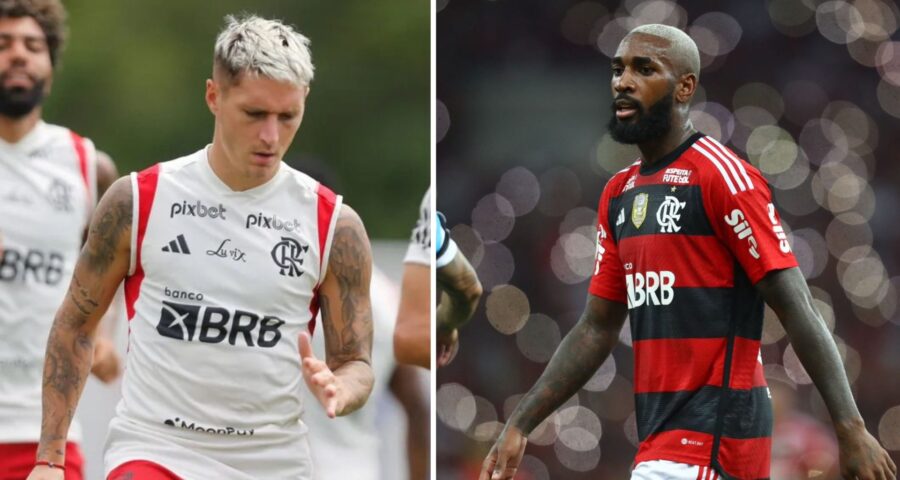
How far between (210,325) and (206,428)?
1.10ft

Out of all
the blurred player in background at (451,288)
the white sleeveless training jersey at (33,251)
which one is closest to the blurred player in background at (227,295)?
the blurred player in background at (451,288)

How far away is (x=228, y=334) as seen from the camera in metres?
5.00

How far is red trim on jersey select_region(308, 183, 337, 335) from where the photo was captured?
16.9 ft

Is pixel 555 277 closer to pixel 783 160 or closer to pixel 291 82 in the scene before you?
pixel 783 160

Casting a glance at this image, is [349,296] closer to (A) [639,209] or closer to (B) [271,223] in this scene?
(B) [271,223]

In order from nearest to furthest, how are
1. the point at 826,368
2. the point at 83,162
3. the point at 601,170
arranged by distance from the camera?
the point at 826,368
the point at 83,162
the point at 601,170

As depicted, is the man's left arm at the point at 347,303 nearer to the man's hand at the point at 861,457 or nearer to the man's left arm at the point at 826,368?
the man's left arm at the point at 826,368

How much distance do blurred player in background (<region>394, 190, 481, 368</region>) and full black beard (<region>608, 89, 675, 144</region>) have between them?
1306 mm

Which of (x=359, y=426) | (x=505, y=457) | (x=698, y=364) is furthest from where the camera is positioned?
(x=359, y=426)

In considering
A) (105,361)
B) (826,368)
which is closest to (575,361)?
(826,368)

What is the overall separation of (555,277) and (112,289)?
637 cm

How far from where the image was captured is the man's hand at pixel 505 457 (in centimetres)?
531

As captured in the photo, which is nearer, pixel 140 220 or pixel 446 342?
pixel 140 220

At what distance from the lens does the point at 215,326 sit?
197 inches
